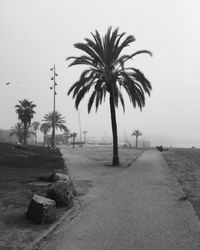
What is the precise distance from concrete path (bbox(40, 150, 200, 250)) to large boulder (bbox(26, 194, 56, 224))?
0.43 meters

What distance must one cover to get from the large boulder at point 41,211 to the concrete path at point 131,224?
0.43 metres

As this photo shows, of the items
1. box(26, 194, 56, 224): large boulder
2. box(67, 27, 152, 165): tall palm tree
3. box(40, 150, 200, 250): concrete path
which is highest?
box(67, 27, 152, 165): tall palm tree

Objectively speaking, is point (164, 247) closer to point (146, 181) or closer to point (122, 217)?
point (122, 217)

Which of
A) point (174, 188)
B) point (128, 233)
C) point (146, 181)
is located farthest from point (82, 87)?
point (128, 233)

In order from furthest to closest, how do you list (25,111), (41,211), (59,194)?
1. (25,111)
2. (59,194)
3. (41,211)

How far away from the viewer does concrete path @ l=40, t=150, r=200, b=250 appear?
7364mm

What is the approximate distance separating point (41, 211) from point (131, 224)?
2112mm

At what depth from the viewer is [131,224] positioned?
8984mm

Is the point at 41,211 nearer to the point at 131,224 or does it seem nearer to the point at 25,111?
the point at 131,224

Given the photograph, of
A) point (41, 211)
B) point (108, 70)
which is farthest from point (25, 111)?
point (41, 211)

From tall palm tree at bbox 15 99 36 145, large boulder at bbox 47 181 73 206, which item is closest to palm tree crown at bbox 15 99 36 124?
tall palm tree at bbox 15 99 36 145

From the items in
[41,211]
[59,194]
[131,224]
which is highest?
[59,194]

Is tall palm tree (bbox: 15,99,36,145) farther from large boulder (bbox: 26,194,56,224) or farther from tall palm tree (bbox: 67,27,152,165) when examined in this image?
large boulder (bbox: 26,194,56,224)

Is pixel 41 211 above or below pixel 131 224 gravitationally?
above
